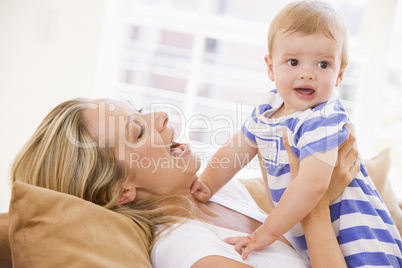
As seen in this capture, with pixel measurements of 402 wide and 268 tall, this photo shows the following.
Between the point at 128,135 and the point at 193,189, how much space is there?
1.04 feet

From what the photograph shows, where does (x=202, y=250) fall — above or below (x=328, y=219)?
below

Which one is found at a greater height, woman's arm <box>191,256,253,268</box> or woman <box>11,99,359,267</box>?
woman <box>11,99,359,267</box>

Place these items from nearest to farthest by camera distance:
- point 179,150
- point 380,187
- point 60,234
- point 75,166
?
point 60,234
point 75,166
point 179,150
point 380,187

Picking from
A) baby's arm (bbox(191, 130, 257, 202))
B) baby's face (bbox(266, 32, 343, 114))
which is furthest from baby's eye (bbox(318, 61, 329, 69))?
baby's arm (bbox(191, 130, 257, 202))

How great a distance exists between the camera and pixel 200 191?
4.86ft

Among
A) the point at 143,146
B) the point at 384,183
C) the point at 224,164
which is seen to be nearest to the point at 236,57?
the point at 384,183

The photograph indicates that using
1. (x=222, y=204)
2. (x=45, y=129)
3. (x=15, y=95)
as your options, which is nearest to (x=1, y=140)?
(x=15, y=95)

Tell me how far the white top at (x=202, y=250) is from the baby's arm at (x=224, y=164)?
0.65ft

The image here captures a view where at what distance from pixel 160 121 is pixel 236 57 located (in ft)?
7.11

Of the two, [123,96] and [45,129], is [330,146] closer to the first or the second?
[45,129]

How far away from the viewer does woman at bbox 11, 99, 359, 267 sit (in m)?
1.20

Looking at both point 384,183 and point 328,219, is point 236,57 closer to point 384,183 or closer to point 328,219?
point 384,183

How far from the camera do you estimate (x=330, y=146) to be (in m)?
1.12

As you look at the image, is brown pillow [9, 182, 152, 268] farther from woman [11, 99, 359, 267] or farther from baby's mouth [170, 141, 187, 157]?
baby's mouth [170, 141, 187, 157]
